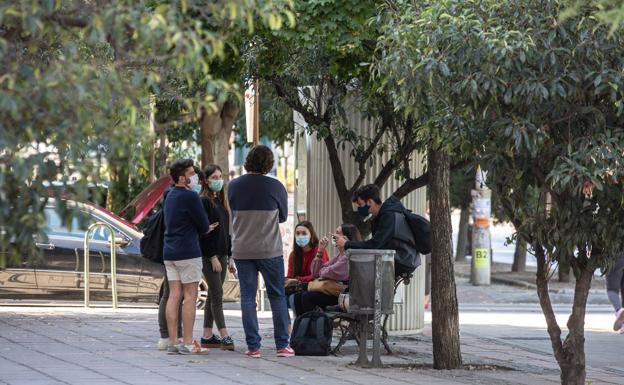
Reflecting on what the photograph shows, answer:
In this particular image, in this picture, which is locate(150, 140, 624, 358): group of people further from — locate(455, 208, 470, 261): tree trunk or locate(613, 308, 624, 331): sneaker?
locate(455, 208, 470, 261): tree trunk

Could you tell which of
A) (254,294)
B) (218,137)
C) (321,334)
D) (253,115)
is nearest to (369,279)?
(321,334)

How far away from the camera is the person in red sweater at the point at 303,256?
1315cm

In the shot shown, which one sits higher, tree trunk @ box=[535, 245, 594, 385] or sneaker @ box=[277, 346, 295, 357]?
tree trunk @ box=[535, 245, 594, 385]

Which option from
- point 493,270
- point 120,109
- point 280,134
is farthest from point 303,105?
point 493,270

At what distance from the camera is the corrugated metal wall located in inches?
558

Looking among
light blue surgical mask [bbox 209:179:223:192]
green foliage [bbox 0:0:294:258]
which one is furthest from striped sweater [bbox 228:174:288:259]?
green foliage [bbox 0:0:294:258]

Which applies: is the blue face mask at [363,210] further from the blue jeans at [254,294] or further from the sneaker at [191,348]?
the sneaker at [191,348]

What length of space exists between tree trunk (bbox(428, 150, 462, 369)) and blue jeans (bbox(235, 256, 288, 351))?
1.32 m

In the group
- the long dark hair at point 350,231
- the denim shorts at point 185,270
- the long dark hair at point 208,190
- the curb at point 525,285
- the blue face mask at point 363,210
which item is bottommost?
the curb at point 525,285

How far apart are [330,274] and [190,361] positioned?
2004 mm

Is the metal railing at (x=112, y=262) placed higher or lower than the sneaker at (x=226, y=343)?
higher

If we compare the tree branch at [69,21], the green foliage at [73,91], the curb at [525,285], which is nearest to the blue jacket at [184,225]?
the green foliage at [73,91]

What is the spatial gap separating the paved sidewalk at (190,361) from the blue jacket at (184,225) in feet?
2.97

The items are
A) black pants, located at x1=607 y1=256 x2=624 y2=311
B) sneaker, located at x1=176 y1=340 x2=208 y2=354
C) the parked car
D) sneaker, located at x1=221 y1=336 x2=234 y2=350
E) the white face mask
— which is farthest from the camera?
the parked car
